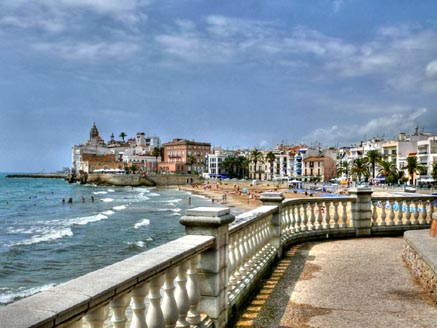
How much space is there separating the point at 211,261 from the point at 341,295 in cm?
273

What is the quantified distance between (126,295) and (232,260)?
3.23m

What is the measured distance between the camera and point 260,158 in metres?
150

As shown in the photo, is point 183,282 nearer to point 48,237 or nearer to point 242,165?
point 48,237

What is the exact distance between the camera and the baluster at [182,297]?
152 inches

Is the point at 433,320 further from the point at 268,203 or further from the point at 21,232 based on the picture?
the point at 21,232

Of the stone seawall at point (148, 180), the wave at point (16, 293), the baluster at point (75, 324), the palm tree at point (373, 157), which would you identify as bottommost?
the wave at point (16, 293)

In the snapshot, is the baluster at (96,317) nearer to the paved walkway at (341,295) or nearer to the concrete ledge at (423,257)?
the paved walkway at (341,295)

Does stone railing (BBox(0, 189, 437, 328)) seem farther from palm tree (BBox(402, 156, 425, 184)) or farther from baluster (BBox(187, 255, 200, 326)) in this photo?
palm tree (BBox(402, 156, 425, 184))

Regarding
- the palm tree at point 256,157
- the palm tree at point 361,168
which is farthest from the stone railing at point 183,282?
the palm tree at point 256,157

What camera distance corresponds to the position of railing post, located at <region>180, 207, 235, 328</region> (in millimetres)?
4617

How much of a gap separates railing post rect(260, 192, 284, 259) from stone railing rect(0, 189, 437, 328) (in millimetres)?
20

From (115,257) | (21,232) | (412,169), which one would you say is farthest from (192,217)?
(412,169)

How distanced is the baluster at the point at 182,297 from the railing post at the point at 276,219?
17.3ft

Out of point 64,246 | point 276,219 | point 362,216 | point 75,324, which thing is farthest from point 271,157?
point 75,324
